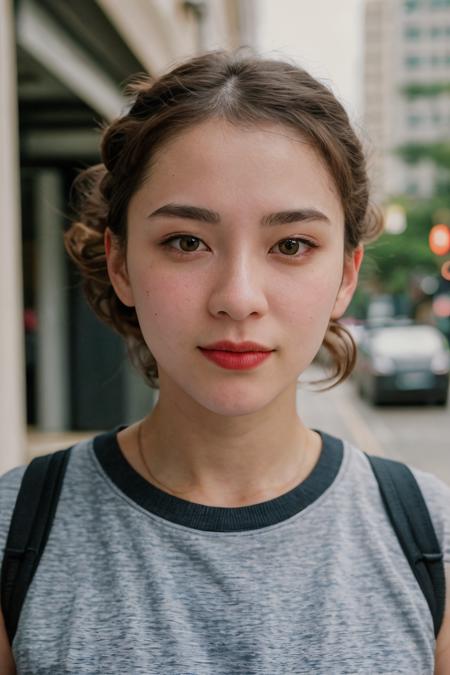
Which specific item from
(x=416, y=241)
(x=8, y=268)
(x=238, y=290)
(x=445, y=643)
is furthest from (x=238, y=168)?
(x=416, y=241)

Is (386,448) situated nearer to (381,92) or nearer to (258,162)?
(258,162)

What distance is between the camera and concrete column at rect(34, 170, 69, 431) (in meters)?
9.80

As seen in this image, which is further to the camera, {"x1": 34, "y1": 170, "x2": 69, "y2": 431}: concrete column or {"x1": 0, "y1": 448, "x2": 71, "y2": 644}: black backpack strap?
{"x1": 34, "y1": 170, "x2": 69, "y2": 431}: concrete column

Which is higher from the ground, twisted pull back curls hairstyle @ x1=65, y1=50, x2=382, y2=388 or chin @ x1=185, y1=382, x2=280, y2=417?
twisted pull back curls hairstyle @ x1=65, y1=50, x2=382, y2=388

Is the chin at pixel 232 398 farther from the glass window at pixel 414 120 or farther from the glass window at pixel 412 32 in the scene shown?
the glass window at pixel 412 32

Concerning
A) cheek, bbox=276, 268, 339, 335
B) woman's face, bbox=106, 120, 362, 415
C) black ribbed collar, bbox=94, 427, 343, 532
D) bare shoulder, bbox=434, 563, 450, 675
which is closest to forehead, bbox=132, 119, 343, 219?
woman's face, bbox=106, 120, 362, 415

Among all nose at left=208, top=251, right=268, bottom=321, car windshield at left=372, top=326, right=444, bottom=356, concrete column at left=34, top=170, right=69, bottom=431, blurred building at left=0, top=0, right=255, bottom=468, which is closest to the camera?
nose at left=208, top=251, right=268, bottom=321

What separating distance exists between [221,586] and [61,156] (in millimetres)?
8119

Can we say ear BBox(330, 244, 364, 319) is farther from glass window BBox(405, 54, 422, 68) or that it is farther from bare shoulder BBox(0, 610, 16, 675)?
glass window BBox(405, 54, 422, 68)

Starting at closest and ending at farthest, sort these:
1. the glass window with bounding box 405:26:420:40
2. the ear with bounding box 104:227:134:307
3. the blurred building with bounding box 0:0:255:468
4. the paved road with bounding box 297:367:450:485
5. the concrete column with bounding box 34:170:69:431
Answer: the ear with bounding box 104:227:134:307 → the blurred building with bounding box 0:0:255:468 → the concrete column with bounding box 34:170:69:431 → the paved road with bounding box 297:367:450:485 → the glass window with bounding box 405:26:420:40

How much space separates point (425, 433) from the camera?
42.3ft

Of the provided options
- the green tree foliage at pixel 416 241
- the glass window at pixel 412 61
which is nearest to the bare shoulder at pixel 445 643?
the green tree foliage at pixel 416 241

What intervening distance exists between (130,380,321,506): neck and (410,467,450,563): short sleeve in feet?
0.71

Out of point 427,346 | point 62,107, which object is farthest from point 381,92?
point 62,107
